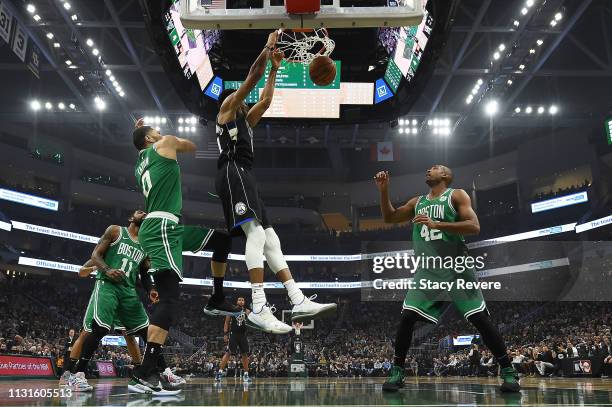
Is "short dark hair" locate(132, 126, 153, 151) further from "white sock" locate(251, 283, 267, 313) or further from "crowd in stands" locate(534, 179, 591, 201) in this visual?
"crowd in stands" locate(534, 179, 591, 201)

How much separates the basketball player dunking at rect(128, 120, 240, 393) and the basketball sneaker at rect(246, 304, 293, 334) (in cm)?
66

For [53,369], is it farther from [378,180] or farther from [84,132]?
[84,132]

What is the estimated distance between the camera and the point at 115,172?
34.4 m

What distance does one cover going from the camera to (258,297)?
12.9 feet

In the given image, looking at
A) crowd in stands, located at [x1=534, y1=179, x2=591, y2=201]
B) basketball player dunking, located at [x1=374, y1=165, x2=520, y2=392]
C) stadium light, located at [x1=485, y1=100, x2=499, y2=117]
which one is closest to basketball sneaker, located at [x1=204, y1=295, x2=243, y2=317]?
basketball player dunking, located at [x1=374, y1=165, x2=520, y2=392]

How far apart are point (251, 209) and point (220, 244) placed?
653mm

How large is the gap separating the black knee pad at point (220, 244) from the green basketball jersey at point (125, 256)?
207cm

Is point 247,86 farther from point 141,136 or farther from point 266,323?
point 266,323

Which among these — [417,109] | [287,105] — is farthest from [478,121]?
[287,105]

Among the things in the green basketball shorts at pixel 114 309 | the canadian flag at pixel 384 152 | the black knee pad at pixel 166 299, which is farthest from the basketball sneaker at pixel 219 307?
the canadian flag at pixel 384 152

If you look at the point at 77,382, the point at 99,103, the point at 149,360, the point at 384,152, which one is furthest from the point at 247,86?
the point at 384,152

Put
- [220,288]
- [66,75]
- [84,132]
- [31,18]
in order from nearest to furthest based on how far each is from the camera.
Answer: [220,288] < [31,18] < [66,75] < [84,132]

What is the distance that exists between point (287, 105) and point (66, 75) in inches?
442

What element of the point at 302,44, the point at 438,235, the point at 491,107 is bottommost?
the point at 438,235
